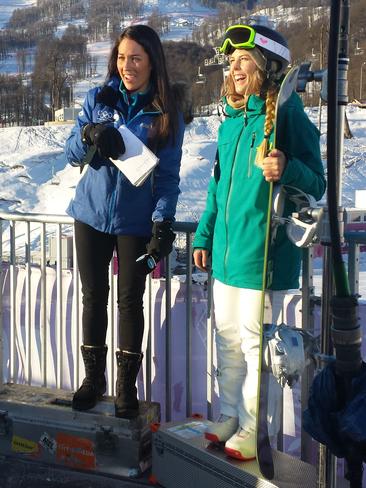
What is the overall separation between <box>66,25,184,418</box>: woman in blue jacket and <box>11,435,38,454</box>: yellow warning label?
1.65ft

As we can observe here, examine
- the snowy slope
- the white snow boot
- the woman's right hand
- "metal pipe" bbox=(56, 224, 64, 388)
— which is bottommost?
the white snow boot

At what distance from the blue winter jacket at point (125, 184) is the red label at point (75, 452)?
39.6 inches

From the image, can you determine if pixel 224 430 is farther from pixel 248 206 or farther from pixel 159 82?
pixel 159 82

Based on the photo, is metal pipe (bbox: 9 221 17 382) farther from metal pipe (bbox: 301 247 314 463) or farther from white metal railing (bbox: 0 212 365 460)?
metal pipe (bbox: 301 247 314 463)

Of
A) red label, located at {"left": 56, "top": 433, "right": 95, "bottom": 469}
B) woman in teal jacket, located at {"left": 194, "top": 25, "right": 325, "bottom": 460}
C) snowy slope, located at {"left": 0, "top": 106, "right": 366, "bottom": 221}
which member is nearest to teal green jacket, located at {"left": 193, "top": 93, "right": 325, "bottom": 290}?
woman in teal jacket, located at {"left": 194, "top": 25, "right": 325, "bottom": 460}

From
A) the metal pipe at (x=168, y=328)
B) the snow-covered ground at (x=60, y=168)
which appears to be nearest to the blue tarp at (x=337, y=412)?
the metal pipe at (x=168, y=328)

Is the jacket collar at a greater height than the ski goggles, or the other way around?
the ski goggles

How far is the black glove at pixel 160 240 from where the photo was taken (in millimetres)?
2820

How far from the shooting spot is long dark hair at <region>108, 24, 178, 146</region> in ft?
9.52

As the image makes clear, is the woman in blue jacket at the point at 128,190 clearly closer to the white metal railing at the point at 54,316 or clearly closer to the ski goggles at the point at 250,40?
the white metal railing at the point at 54,316

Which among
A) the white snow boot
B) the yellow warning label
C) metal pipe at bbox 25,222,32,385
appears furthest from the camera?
metal pipe at bbox 25,222,32,385

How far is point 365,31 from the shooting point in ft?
272

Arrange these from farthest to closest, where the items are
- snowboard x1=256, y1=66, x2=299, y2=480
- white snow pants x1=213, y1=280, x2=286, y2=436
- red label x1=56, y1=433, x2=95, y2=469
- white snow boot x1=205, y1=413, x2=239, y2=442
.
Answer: red label x1=56, y1=433, x2=95, y2=469
white snow boot x1=205, y1=413, x2=239, y2=442
white snow pants x1=213, y1=280, x2=286, y2=436
snowboard x1=256, y1=66, x2=299, y2=480

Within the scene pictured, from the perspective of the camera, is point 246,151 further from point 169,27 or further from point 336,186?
point 169,27
